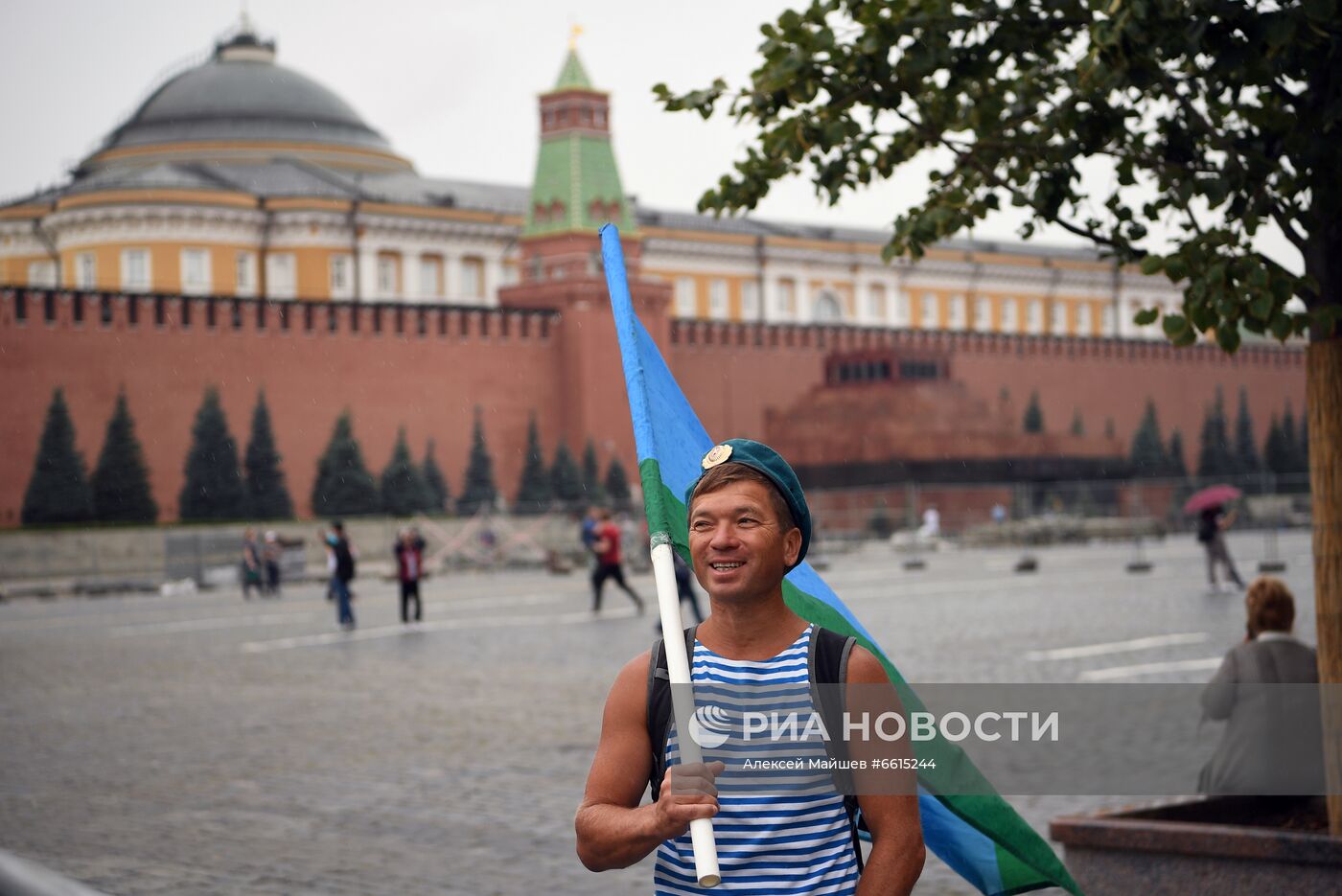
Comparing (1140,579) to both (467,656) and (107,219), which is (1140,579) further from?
(107,219)

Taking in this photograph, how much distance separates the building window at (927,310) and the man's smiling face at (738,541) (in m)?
77.0

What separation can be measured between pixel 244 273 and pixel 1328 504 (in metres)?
58.5

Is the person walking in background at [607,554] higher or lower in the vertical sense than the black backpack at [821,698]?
lower

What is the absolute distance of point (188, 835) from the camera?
20.4 ft

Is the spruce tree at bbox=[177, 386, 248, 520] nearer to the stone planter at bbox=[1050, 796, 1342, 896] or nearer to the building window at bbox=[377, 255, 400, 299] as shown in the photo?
the building window at bbox=[377, 255, 400, 299]

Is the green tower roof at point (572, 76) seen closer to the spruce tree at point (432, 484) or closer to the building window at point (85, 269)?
the spruce tree at point (432, 484)

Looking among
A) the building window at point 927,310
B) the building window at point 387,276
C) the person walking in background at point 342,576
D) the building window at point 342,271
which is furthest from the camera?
the building window at point 927,310

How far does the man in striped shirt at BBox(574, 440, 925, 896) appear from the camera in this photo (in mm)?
2180

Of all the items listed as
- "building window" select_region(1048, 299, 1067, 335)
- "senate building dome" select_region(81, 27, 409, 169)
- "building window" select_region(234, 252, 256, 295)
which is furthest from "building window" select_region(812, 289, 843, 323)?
"building window" select_region(234, 252, 256, 295)

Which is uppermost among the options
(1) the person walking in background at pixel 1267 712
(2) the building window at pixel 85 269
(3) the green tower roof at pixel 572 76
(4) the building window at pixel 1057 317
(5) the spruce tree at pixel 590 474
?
(3) the green tower roof at pixel 572 76

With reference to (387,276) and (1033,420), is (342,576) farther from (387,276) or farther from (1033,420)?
(387,276)

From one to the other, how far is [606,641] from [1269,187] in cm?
1066

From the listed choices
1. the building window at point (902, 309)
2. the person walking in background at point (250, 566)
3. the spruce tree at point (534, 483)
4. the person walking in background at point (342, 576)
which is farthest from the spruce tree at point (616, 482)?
the building window at point (902, 309)

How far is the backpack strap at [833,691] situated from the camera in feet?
7.17
